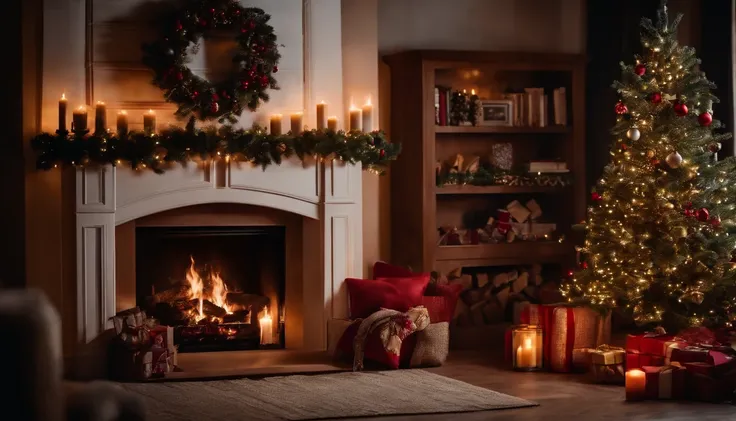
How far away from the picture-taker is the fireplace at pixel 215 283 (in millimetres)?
6977

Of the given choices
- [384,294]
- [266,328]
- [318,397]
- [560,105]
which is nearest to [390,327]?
[384,294]

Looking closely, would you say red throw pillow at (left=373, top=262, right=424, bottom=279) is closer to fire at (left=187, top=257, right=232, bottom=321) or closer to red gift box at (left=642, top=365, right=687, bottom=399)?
fire at (left=187, top=257, right=232, bottom=321)

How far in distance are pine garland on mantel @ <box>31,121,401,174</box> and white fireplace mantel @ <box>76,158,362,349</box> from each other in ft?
0.32

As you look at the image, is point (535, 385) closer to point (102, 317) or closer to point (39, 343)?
point (102, 317)

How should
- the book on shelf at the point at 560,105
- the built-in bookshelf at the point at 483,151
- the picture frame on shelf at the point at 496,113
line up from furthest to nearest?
the book on shelf at the point at 560,105 → the picture frame on shelf at the point at 496,113 → the built-in bookshelf at the point at 483,151

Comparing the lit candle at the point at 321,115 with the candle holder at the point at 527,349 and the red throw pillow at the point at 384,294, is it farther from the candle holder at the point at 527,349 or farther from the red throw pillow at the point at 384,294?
the candle holder at the point at 527,349

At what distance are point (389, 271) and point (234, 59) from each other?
1.63m

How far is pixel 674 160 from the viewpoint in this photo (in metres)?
6.17

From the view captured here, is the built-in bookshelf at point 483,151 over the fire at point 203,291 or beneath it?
over

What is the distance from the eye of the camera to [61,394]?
7.60 feet

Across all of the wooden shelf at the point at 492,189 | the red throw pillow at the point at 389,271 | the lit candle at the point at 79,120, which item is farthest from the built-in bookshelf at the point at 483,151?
the lit candle at the point at 79,120

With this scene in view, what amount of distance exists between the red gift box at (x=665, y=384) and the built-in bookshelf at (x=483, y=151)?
2074 millimetres

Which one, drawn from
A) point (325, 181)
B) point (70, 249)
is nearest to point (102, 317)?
point (70, 249)

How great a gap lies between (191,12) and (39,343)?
456 cm
